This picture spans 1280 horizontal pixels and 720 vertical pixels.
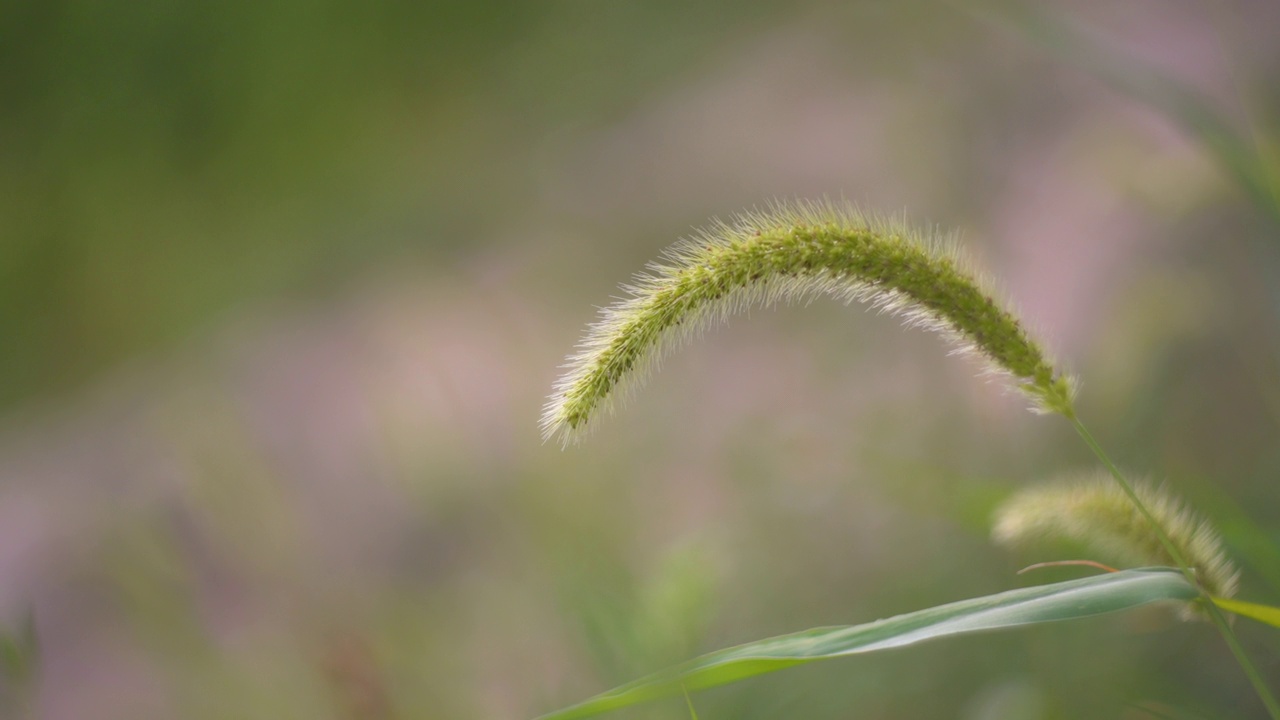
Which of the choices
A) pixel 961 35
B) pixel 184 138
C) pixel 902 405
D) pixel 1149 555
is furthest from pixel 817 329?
pixel 184 138

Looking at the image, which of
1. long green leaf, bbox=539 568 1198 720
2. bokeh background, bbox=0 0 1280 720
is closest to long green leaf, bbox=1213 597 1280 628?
long green leaf, bbox=539 568 1198 720

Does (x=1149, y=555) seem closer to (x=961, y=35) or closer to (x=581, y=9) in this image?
→ (x=961, y=35)

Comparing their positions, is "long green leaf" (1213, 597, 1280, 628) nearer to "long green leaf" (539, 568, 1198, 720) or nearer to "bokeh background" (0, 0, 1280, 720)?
"long green leaf" (539, 568, 1198, 720)

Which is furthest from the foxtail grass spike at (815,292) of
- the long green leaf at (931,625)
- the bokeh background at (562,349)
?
the bokeh background at (562,349)

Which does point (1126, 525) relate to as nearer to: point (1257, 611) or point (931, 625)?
point (1257, 611)

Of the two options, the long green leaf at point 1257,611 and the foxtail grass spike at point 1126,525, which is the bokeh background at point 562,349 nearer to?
the foxtail grass spike at point 1126,525

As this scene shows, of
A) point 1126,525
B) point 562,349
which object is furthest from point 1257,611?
point 562,349
